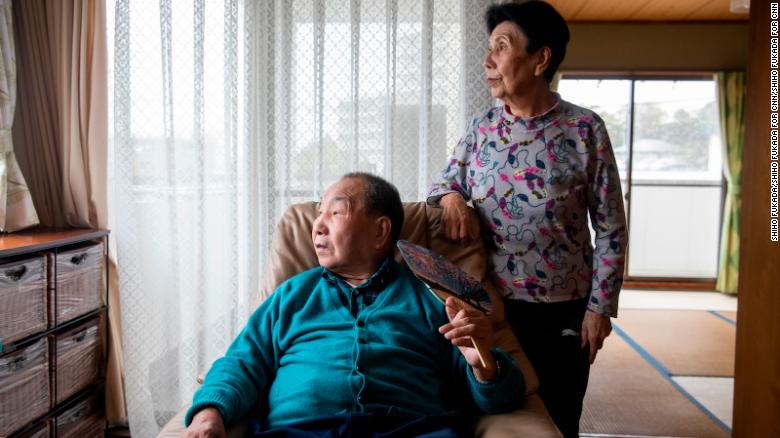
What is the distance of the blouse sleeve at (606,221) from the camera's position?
4.85 ft

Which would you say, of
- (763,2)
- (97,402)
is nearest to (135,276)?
(97,402)

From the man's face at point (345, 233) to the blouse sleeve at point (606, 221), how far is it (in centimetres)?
57

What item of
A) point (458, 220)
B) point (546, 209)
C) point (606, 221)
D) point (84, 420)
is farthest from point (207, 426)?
point (84, 420)

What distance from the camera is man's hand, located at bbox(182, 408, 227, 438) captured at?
1.15 meters

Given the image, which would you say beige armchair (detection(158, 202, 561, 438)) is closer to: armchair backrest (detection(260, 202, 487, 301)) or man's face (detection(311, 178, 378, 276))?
armchair backrest (detection(260, 202, 487, 301))

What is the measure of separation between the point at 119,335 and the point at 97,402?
0.87 ft

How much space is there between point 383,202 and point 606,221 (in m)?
0.57

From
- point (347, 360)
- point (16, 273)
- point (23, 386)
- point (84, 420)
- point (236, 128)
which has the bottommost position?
point (84, 420)

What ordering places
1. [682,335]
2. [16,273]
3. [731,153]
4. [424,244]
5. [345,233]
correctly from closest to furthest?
[345,233] < [424,244] < [16,273] < [682,335] < [731,153]

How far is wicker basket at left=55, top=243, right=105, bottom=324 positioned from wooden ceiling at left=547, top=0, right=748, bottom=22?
12.4ft

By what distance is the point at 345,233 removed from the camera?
142 centimetres

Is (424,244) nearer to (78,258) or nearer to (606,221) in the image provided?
(606,221)

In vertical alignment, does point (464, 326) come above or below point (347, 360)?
above

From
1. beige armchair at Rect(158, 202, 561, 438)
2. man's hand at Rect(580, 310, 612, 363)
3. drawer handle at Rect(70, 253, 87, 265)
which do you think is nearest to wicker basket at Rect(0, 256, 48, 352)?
drawer handle at Rect(70, 253, 87, 265)
